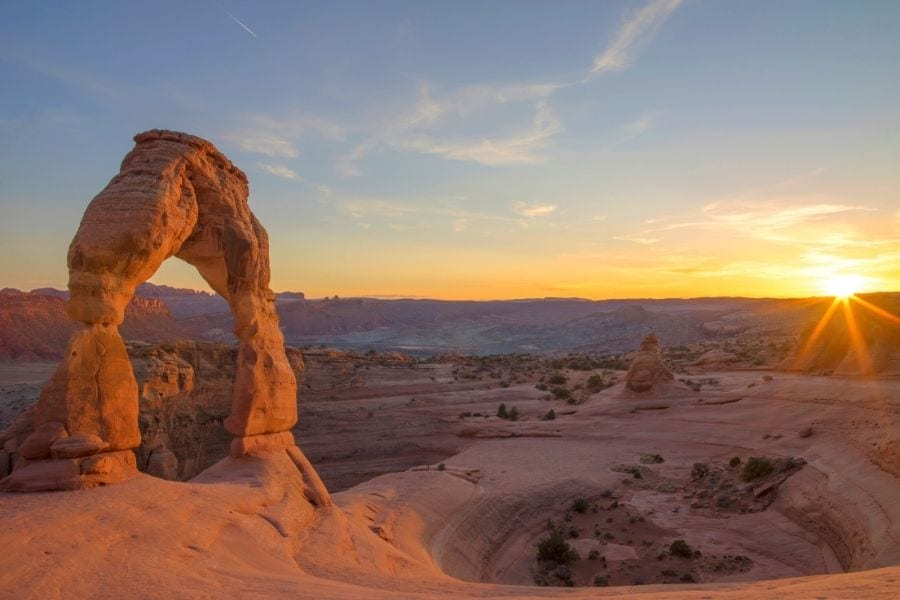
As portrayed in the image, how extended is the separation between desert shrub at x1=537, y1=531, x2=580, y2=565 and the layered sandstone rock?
15120mm

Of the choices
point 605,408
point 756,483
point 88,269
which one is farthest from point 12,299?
point 756,483

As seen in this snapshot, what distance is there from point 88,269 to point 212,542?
171 inches

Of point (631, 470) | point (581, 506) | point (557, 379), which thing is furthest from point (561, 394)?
point (581, 506)

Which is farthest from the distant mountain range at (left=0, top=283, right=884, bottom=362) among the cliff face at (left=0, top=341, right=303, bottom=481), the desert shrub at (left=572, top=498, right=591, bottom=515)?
the cliff face at (left=0, top=341, right=303, bottom=481)

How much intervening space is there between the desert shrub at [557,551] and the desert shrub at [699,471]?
697cm

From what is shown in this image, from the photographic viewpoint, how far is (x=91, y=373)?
8.60 meters

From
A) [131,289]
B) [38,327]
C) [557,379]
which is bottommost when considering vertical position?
[557,379]

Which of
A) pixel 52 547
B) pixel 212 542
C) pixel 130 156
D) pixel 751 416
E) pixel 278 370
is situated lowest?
pixel 751 416

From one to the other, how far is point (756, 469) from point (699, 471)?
2.17 meters

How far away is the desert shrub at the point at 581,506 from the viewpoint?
1661 centimetres

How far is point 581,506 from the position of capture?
16.6 meters

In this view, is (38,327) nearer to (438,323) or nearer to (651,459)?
(651,459)

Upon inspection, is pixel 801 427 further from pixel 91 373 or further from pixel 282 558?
pixel 91 373

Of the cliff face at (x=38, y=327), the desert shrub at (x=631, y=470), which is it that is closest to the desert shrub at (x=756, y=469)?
the desert shrub at (x=631, y=470)
